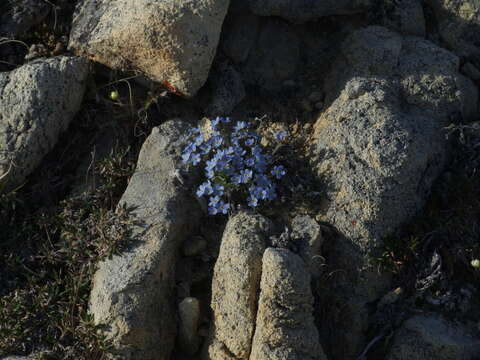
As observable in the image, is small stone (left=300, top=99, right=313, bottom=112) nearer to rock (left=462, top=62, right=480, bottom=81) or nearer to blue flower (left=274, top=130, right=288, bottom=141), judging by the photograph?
blue flower (left=274, top=130, right=288, bottom=141)

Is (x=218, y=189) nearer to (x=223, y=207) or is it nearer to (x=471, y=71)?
(x=223, y=207)

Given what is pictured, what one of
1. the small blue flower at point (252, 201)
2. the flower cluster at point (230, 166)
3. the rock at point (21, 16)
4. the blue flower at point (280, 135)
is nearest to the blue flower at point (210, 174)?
the flower cluster at point (230, 166)

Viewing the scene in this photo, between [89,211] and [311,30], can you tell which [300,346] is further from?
[311,30]

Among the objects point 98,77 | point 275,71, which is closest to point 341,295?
point 275,71

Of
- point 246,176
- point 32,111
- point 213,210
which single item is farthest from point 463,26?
point 32,111

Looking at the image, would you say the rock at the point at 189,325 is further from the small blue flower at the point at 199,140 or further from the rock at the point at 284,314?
the small blue flower at the point at 199,140

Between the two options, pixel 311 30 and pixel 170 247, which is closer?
pixel 170 247
